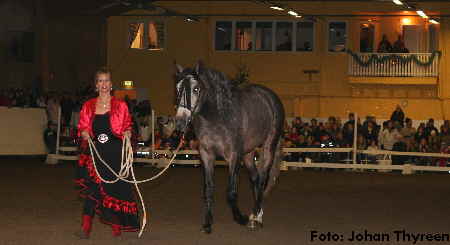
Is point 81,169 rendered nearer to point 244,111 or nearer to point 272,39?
point 244,111

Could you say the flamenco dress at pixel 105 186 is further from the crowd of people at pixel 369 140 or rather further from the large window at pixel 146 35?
the large window at pixel 146 35

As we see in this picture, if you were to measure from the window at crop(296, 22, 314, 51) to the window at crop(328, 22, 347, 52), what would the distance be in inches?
32.5

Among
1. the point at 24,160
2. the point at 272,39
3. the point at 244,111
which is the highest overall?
the point at 272,39

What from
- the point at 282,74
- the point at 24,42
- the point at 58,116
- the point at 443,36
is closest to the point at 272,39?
the point at 282,74

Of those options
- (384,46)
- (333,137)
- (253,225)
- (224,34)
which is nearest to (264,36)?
(224,34)

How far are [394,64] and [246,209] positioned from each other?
27.5 m

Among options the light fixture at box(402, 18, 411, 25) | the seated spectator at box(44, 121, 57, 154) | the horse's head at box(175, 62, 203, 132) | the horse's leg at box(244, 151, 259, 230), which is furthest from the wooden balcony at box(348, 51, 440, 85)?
the horse's head at box(175, 62, 203, 132)

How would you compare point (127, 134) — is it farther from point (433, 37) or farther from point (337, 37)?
point (433, 37)

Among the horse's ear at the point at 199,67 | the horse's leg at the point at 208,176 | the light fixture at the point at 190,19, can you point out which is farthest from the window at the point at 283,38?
the horse's ear at the point at 199,67

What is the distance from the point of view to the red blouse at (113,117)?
10.3m

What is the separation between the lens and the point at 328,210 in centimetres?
1374

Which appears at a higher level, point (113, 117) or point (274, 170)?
point (113, 117)

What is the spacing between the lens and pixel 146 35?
43.4 meters

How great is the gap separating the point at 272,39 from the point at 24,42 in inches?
475
